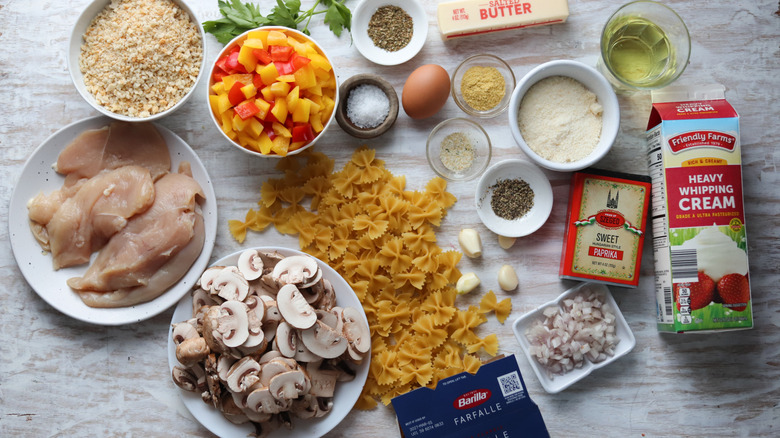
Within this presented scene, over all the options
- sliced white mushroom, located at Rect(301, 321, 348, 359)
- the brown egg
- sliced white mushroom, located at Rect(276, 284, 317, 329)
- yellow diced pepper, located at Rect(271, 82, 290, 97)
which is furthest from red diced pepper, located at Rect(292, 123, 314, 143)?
sliced white mushroom, located at Rect(301, 321, 348, 359)

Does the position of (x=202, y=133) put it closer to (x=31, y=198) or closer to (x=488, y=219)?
(x=31, y=198)

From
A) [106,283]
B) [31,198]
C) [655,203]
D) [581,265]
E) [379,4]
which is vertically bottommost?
[106,283]

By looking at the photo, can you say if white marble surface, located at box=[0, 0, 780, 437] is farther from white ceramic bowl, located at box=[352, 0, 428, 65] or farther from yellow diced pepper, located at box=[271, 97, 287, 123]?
yellow diced pepper, located at box=[271, 97, 287, 123]

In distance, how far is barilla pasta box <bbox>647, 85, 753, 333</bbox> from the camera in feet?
5.79

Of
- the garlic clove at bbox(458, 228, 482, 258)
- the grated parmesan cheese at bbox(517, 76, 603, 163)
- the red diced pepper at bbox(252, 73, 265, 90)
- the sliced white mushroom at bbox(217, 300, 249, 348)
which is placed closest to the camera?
the sliced white mushroom at bbox(217, 300, 249, 348)

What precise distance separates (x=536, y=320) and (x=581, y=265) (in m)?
0.27

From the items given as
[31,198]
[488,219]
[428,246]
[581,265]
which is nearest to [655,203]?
[581,265]

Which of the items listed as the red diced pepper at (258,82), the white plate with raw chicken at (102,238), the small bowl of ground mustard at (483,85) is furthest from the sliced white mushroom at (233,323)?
the small bowl of ground mustard at (483,85)

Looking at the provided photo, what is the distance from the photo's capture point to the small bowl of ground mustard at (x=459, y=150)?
77.9 inches

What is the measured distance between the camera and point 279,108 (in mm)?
1726

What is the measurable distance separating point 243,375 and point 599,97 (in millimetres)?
1584

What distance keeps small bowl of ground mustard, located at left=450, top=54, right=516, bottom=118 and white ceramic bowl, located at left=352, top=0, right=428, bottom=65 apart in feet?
0.64

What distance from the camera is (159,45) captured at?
69.8 inches

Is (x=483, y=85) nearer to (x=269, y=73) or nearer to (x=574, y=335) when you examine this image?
(x=269, y=73)
